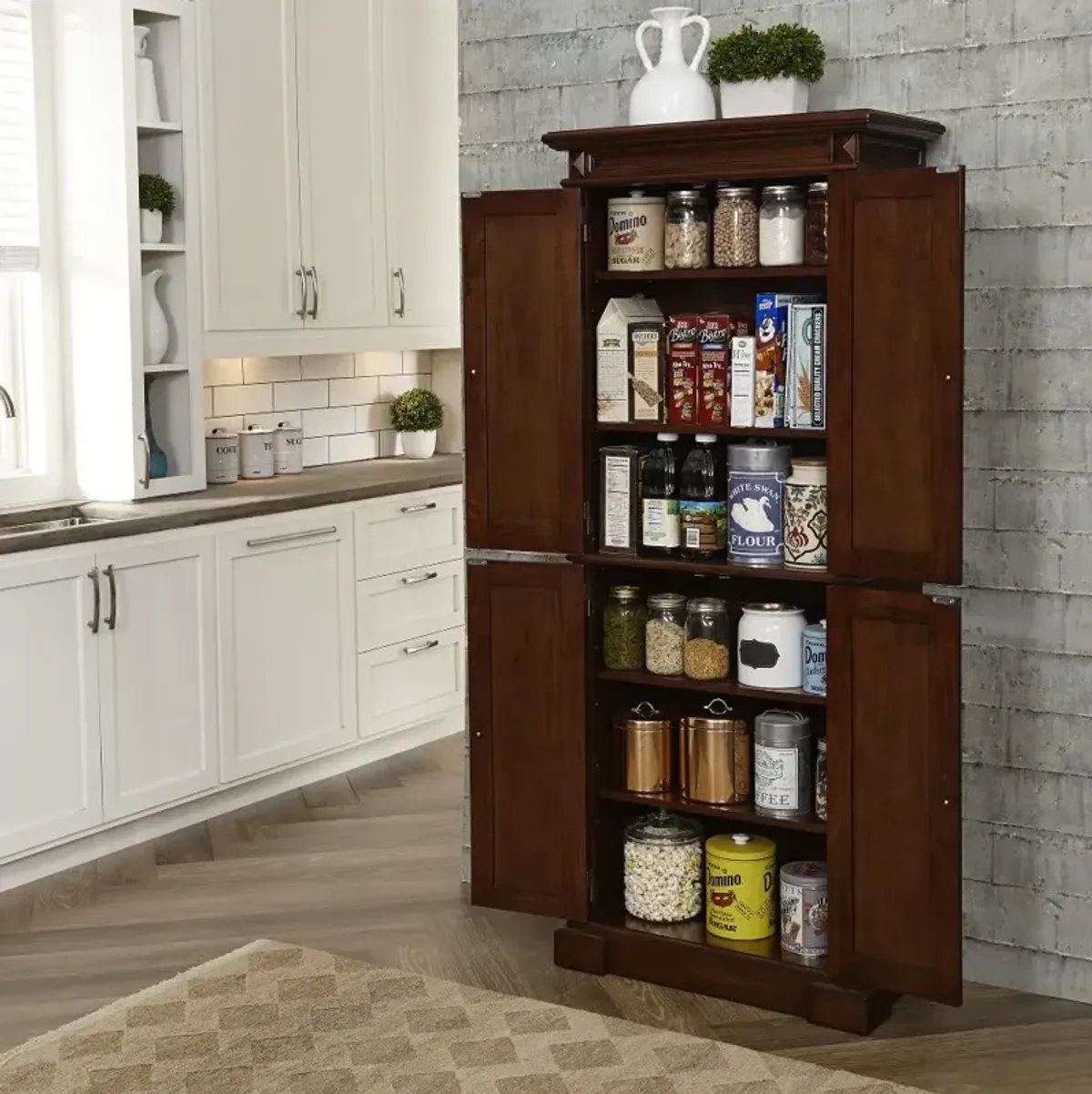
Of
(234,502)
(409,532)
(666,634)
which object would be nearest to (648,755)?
(666,634)

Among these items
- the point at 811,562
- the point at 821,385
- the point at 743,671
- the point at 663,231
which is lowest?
the point at 743,671

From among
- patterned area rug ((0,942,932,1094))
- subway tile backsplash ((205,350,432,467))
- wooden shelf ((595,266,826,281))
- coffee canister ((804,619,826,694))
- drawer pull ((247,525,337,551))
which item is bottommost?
patterned area rug ((0,942,932,1094))

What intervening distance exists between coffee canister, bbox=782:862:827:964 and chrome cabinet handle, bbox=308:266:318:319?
2.61 meters

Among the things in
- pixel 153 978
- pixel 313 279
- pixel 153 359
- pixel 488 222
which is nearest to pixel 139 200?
pixel 153 359

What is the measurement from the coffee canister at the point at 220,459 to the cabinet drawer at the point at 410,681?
0.70 m

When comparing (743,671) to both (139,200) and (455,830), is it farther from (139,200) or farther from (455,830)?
(139,200)

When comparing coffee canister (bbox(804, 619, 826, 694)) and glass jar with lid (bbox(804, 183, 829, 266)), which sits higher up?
glass jar with lid (bbox(804, 183, 829, 266))

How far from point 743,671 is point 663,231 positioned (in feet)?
3.10

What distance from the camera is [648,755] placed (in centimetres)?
385

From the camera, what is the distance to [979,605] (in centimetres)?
368

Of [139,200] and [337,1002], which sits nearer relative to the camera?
[337,1002]

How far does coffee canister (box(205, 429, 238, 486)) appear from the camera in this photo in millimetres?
5387

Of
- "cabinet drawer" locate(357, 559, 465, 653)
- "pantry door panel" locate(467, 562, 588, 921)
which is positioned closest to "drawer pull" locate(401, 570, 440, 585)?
"cabinet drawer" locate(357, 559, 465, 653)

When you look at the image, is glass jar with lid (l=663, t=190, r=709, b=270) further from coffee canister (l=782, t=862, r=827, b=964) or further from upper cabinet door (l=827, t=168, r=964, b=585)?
coffee canister (l=782, t=862, r=827, b=964)
